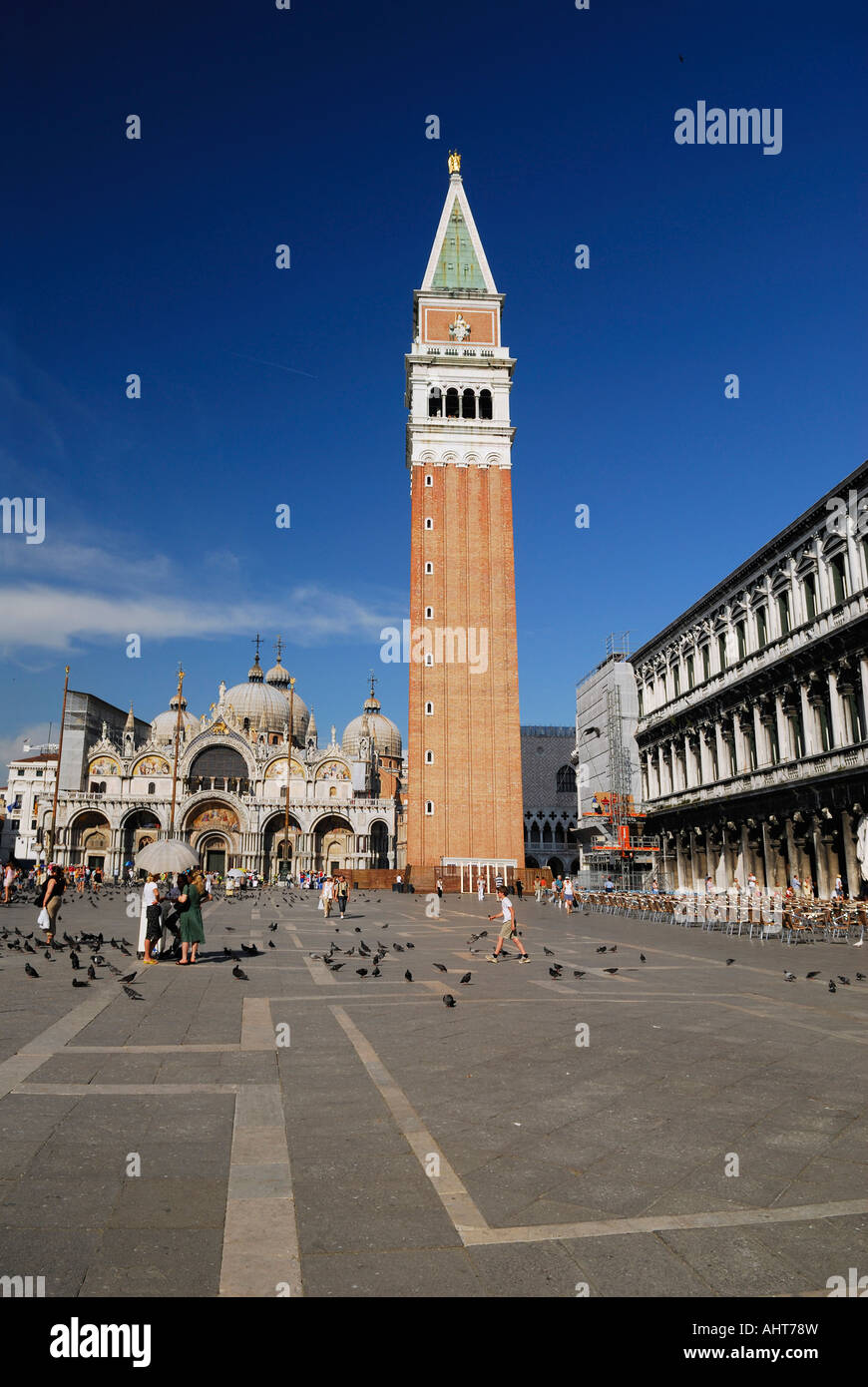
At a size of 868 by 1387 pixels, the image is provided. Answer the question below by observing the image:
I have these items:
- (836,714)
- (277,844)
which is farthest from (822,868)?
(277,844)

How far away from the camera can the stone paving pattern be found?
13.1 feet

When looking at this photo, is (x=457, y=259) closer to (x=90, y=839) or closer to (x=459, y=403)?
(x=459, y=403)

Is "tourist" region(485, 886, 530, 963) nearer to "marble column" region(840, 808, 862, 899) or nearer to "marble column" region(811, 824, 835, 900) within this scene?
"marble column" region(840, 808, 862, 899)

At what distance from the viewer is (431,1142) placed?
5.73 meters

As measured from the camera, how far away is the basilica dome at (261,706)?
84750 mm

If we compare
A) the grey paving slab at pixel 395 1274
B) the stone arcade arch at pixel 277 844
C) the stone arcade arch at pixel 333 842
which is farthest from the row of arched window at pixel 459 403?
the grey paving slab at pixel 395 1274

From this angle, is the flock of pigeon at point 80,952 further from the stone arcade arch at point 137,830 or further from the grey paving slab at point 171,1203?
the stone arcade arch at point 137,830

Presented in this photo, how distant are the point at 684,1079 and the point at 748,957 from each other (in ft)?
37.7

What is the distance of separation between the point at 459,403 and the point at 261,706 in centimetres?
3749

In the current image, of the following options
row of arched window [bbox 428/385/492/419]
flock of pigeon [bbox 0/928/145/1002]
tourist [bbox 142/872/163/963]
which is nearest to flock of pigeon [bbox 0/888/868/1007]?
flock of pigeon [bbox 0/928/145/1002]

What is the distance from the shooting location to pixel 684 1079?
7359mm

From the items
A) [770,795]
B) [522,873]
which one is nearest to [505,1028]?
[770,795]

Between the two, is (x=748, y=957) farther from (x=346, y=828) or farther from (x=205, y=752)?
(x=205, y=752)

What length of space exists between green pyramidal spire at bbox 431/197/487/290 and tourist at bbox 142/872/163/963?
57421mm
